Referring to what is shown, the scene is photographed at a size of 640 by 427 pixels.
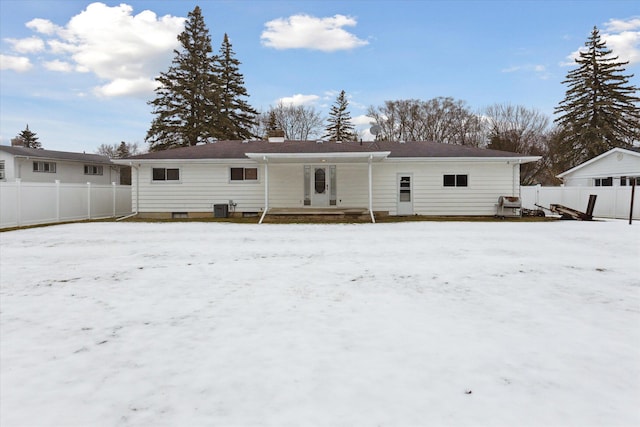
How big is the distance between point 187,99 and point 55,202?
19.4 metres

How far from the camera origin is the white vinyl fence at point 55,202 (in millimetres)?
13195

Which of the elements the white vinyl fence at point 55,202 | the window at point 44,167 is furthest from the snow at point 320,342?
the window at point 44,167

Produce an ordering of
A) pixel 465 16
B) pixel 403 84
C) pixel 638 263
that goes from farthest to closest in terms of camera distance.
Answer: pixel 403 84, pixel 465 16, pixel 638 263

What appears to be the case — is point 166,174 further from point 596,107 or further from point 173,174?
point 596,107

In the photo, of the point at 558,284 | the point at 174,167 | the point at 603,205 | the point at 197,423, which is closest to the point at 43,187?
the point at 174,167

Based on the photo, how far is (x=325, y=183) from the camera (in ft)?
56.7

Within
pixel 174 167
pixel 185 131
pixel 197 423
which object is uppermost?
pixel 185 131

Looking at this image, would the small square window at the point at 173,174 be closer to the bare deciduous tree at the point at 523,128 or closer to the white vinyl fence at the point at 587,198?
the white vinyl fence at the point at 587,198

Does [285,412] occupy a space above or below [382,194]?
below

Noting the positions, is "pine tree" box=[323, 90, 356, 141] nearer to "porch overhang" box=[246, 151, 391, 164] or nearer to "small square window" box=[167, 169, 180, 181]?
"small square window" box=[167, 169, 180, 181]

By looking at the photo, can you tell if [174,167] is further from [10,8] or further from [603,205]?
[603,205]

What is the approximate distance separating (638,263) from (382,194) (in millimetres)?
11275

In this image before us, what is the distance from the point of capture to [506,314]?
387 centimetres

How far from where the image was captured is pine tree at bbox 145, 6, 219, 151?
31.5 meters
